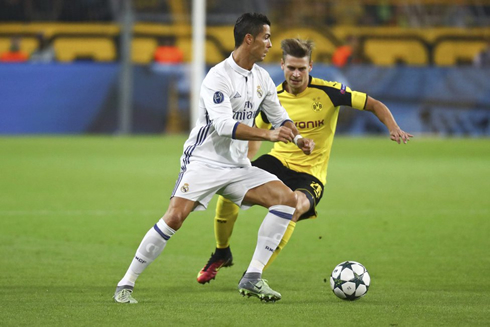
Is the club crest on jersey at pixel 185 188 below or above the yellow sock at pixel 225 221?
above

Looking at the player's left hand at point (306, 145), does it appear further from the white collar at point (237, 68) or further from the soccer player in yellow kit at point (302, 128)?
the soccer player in yellow kit at point (302, 128)

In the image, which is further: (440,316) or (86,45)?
(86,45)

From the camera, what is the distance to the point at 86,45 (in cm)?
2759

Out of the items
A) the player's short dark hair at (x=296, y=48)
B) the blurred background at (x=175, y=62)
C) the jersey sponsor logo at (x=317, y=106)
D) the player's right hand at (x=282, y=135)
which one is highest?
the player's short dark hair at (x=296, y=48)

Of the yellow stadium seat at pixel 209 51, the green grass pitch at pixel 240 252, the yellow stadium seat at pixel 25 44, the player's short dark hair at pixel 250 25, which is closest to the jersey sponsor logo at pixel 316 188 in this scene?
the green grass pitch at pixel 240 252

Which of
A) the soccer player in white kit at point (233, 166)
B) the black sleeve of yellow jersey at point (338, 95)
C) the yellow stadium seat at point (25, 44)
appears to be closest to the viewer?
the soccer player in white kit at point (233, 166)

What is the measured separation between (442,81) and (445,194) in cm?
1522

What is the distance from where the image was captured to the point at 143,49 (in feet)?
91.1

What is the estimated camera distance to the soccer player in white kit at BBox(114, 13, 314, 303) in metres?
Answer: 5.82

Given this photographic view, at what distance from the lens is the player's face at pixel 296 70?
689 cm

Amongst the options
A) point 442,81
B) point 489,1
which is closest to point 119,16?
point 442,81

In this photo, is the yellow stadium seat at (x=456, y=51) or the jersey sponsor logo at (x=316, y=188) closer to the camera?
the jersey sponsor logo at (x=316, y=188)

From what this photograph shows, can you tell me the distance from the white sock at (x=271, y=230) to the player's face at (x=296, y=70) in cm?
139

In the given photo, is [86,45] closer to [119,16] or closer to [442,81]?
[119,16]
